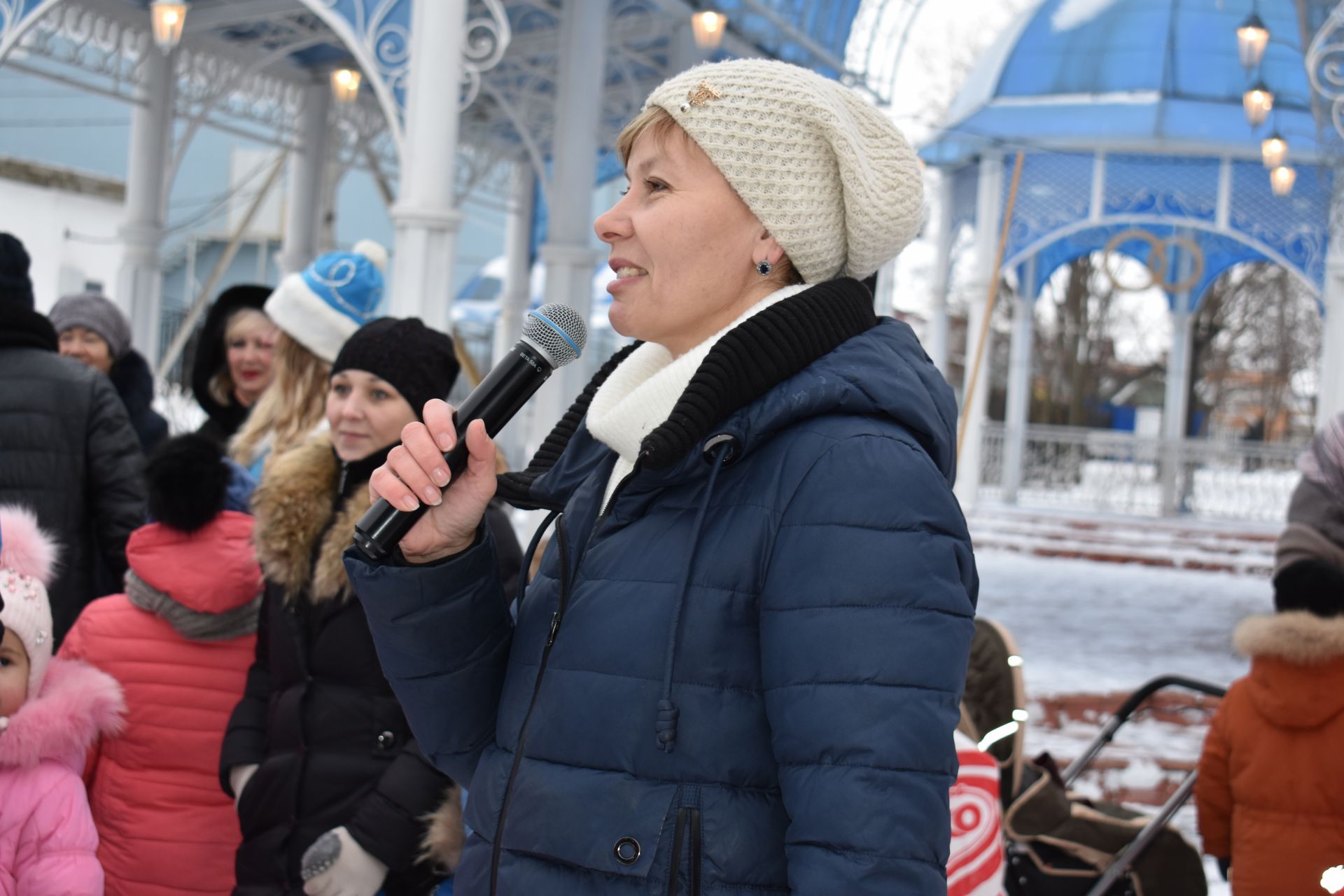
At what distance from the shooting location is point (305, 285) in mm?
3627

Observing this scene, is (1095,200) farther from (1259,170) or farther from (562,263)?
(562,263)

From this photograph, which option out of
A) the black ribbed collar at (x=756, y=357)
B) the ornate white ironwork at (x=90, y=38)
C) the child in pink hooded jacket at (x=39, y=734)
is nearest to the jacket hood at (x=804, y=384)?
the black ribbed collar at (x=756, y=357)

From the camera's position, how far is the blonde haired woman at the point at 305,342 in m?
3.57

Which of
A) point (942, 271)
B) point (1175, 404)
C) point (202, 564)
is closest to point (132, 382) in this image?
point (202, 564)

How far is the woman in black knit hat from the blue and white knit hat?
747mm

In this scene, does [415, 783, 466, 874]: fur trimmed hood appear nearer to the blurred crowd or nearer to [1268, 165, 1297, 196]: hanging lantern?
the blurred crowd

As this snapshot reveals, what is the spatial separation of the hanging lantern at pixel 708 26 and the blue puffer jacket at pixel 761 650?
7.84m

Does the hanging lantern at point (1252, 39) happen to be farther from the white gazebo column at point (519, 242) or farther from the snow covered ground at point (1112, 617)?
the white gazebo column at point (519, 242)

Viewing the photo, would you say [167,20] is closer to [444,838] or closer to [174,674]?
[174,674]

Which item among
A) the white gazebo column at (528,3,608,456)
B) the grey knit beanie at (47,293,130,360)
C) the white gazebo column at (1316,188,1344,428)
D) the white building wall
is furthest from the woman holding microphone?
the white building wall

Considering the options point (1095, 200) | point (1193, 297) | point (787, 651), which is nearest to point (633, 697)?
point (787, 651)

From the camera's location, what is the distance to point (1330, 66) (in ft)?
26.1

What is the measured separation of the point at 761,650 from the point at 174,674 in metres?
2.08

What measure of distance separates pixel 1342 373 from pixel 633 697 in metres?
9.25
